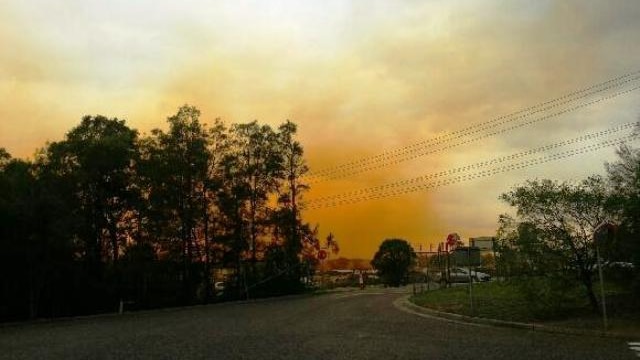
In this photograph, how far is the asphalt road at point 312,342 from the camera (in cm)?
1413

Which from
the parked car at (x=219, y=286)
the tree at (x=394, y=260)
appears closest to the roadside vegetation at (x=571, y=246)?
the parked car at (x=219, y=286)

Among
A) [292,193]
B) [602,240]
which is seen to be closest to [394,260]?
[292,193]

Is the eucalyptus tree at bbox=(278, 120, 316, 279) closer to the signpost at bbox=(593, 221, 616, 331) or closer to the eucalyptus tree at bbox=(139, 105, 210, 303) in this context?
the eucalyptus tree at bbox=(139, 105, 210, 303)

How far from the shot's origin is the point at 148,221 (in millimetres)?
40719

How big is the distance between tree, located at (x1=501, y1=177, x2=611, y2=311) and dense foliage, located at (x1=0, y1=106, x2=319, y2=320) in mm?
22140

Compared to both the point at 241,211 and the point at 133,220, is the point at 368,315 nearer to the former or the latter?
the point at 133,220

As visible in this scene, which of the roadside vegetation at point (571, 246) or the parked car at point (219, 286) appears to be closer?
the roadside vegetation at point (571, 246)

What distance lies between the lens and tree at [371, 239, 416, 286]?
6044 centimetres

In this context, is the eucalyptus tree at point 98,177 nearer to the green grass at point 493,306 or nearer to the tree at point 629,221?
the green grass at point 493,306

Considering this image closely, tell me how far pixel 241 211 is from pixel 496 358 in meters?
36.1

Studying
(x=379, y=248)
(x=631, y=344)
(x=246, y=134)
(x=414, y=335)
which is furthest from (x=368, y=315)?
(x=379, y=248)

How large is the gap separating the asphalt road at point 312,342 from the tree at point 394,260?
36.6 metres

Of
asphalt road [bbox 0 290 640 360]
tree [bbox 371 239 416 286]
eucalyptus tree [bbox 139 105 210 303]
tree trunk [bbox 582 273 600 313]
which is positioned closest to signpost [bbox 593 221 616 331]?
asphalt road [bbox 0 290 640 360]

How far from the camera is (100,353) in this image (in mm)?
15398
